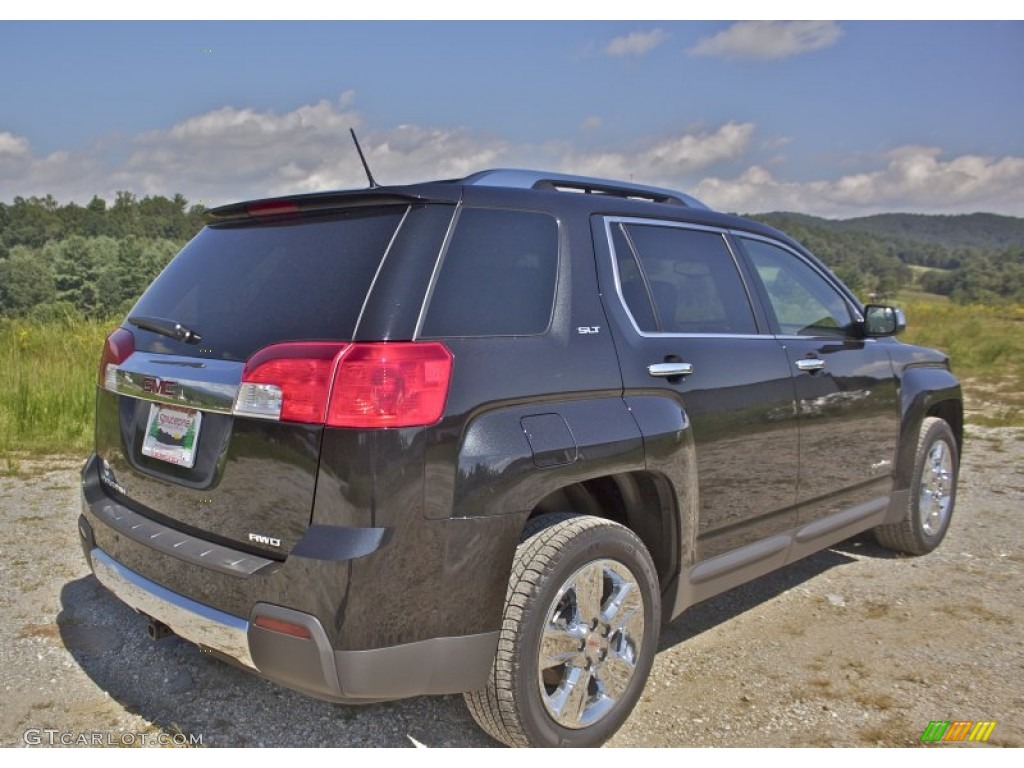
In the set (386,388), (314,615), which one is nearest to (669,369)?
(386,388)

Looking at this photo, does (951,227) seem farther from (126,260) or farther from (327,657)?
(327,657)

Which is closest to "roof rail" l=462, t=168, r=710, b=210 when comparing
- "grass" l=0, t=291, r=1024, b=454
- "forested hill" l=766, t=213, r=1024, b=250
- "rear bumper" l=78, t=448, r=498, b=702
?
"rear bumper" l=78, t=448, r=498, b=702

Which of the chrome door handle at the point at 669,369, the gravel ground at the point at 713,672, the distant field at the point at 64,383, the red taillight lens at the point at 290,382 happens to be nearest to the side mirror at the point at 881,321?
the gravel ground at the point at 713,672

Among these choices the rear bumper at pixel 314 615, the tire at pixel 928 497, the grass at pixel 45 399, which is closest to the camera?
the rear bumper at pixel 314 615

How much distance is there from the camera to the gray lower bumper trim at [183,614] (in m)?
2.38

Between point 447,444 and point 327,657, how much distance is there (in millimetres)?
638

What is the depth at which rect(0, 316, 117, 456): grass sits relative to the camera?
7.41 metres

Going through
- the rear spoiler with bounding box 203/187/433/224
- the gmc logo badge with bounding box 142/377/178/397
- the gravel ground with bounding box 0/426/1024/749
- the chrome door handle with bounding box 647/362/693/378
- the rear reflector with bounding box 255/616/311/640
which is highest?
the rear spoiler with bounding box 203/187/433/224

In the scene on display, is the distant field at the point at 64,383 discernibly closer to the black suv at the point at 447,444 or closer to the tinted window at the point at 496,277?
the black suv at the point at 447,444

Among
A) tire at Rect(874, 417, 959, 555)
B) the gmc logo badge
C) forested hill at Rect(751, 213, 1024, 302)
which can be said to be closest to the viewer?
the gmc logo badge

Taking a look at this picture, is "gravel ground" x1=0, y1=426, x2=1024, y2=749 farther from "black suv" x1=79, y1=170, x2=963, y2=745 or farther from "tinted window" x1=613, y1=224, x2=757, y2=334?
"tinted window" x1=613, y1=224, x2=757, y2=334

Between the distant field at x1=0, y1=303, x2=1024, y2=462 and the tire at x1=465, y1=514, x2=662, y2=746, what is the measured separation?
5575mm

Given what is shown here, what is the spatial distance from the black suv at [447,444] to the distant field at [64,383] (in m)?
4.85

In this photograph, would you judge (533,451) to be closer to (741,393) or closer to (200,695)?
(741,393)
